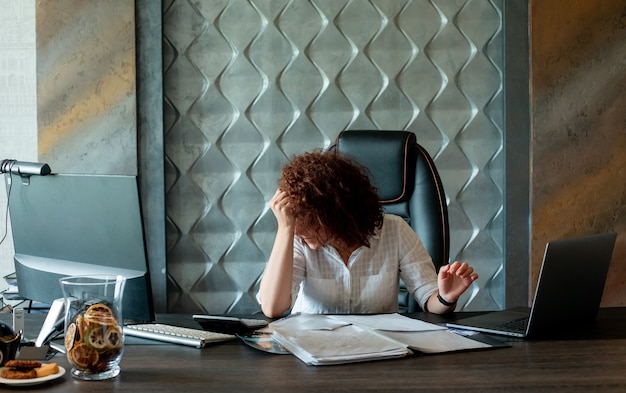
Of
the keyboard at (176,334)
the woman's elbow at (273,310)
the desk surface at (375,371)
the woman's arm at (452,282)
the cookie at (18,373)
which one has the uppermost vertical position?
the woman's arm at (452,282)

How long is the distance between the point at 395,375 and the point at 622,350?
534mm

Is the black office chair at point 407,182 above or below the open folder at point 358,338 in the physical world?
above

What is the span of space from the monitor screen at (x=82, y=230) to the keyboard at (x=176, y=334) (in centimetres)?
9

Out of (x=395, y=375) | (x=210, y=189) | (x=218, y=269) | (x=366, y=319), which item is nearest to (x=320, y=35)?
(x=210, y=189)

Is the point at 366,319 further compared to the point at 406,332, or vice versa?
the point at 366,319

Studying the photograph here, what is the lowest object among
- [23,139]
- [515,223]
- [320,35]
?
[515,223]

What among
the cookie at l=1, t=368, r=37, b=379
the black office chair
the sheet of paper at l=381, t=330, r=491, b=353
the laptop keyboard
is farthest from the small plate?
the black office chair

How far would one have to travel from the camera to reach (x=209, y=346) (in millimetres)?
1751

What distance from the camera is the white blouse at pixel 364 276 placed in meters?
2.34

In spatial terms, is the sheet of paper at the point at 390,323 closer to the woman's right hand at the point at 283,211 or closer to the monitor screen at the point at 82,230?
the woman's right hand at the point at 283,211

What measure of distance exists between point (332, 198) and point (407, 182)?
43 cm

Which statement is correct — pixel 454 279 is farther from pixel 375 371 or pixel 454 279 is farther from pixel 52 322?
pixel 52 322

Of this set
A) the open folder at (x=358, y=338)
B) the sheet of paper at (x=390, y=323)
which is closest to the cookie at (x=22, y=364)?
the open folder at (x=358, y=338)

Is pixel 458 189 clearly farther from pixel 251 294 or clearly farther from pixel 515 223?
pixel 251 294
